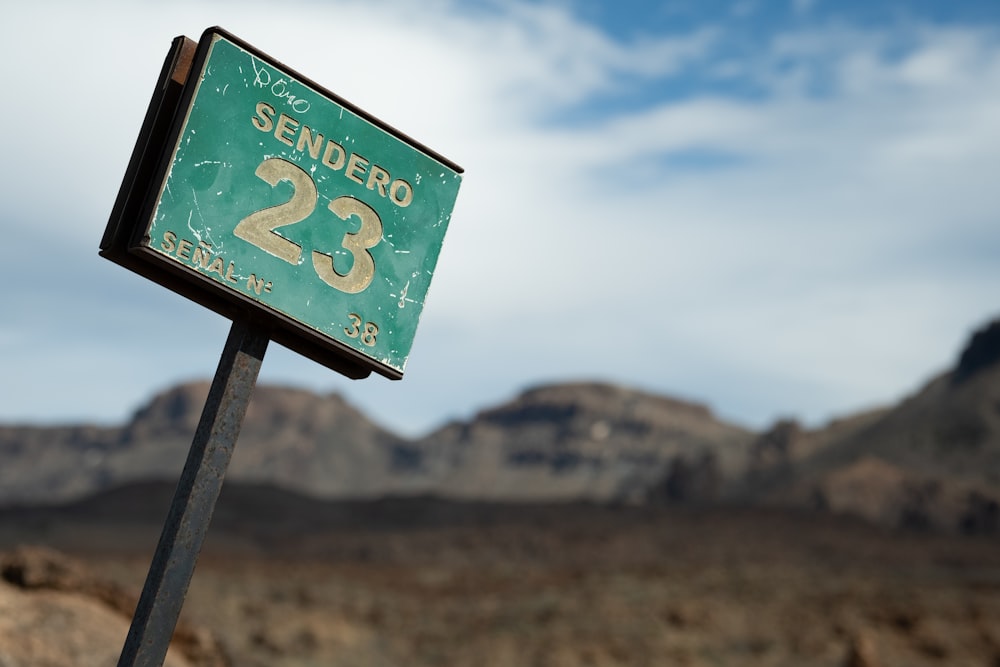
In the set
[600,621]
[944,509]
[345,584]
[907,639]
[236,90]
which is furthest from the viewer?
[944,509]

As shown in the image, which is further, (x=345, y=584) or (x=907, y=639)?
(x=345, y=584)

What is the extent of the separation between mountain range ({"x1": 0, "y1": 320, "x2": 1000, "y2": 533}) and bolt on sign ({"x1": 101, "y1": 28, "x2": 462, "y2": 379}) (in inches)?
2522

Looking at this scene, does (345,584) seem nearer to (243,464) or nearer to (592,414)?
(243,464)

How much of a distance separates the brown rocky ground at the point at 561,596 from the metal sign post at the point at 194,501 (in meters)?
3.68

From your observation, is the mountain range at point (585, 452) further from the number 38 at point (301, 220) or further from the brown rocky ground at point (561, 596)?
the number 38 at point (301, 220)

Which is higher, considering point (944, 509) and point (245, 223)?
point (944, 509)

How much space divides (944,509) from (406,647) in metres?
44.3

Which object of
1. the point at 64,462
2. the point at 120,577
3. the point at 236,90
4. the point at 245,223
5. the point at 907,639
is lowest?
the point at 64,462

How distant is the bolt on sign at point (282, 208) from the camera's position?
289 centimetres

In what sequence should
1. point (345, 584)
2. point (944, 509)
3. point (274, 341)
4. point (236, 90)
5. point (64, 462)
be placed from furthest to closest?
point (64, 462) < point (944, 509) < point (345, 584) < point (274, 341) < point (236, 90)

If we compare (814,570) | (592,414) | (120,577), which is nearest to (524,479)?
(592,414)

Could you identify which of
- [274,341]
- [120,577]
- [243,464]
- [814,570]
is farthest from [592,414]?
A: [274,341]

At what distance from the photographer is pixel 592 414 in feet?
439

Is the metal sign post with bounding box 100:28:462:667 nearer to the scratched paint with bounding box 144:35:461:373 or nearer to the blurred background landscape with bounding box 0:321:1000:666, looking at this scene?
the scratched paint with bounding box 144:35:461:373
